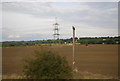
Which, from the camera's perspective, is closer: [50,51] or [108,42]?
[50,51]

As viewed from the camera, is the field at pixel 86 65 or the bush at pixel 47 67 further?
the field at pixel 86 65

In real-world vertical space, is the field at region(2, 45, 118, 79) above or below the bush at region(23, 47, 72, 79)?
below

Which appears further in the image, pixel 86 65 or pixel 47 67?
pixel 86 65

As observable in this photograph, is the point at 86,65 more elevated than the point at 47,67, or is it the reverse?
the point at 47,67

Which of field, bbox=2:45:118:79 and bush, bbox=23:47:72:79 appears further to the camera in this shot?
field, bbox=2:45:118:79

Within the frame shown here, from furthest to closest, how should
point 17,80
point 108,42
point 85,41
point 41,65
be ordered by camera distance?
point 85,41, point 108,42, point 17,80, point 41,65

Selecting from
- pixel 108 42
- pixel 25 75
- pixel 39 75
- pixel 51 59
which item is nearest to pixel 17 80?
pixel 25 75

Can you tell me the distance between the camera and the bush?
1125 centimetres

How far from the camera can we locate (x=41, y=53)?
11.7 m

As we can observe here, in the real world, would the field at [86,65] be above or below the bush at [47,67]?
below

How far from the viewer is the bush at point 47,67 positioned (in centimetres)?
1125

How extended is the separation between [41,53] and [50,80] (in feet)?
4.68

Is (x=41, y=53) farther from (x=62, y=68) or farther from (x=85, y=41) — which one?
(x=85, y=41)

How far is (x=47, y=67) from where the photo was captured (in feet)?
36.9
